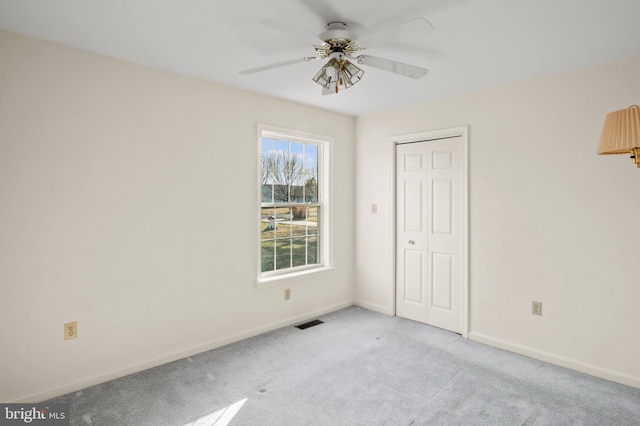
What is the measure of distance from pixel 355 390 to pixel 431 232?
1981 mm

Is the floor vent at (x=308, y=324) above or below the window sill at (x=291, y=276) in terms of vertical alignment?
below

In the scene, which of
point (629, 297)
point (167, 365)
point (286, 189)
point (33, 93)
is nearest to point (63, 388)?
point (167, 365)

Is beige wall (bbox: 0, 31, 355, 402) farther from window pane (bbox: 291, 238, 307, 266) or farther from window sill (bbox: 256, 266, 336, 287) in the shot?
window pane (bbox: 291, 238, 307, 266)

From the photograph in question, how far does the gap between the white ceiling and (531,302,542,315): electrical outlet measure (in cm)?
196

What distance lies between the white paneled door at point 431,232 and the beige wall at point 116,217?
157 centimetres

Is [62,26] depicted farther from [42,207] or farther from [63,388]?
[63,388]

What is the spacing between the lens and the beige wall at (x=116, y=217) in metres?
2.38

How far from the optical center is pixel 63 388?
2520mm

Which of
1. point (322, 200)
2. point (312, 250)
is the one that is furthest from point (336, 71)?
point (312, 250)

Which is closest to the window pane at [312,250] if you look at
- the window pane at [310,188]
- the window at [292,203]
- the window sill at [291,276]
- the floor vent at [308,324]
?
the window at [292,203]

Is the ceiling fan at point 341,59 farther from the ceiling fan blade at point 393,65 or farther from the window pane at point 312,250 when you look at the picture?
the window pane at point 312,250

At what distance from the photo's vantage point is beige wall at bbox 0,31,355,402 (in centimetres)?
238

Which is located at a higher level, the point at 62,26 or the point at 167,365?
the point at 62,26

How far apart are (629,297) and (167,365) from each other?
3.63 m
